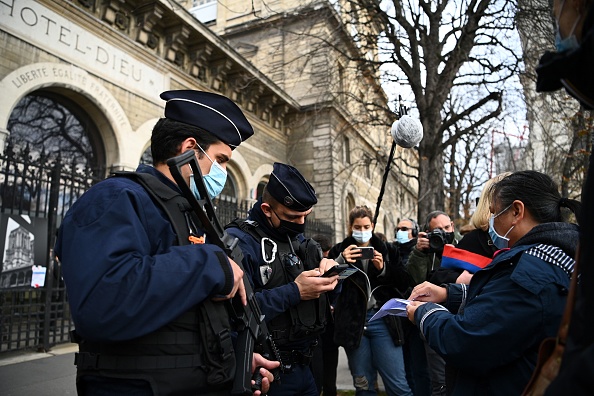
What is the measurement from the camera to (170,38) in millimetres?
10508

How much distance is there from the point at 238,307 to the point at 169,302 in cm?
47

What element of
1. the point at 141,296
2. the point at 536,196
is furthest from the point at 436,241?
the point at 141,296

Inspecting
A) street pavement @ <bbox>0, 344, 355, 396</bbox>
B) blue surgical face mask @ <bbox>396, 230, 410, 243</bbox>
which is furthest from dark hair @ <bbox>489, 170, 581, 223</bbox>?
street pavement @ <bbox>0, 344, 355, 396</bbox>

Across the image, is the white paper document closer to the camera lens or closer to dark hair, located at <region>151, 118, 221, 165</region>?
dark hair, located at <region>151, 118, 221, 165</region>

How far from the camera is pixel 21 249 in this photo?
588 cm

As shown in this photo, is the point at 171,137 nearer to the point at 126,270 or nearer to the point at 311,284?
the point at 126,270

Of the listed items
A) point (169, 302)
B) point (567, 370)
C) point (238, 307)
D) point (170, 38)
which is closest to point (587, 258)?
point (567, 370)

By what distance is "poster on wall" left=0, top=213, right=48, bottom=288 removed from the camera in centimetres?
566

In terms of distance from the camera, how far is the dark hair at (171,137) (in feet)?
5.88

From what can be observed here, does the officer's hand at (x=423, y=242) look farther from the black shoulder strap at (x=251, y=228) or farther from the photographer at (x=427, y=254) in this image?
the black shoulder strap at (x=251, y=228)

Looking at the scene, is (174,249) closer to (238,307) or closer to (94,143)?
(238,307)

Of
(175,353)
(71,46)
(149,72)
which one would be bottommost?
(175,353)

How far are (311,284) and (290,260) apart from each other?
0.31 meters

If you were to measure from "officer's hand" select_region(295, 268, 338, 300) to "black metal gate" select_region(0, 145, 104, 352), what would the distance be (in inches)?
201
